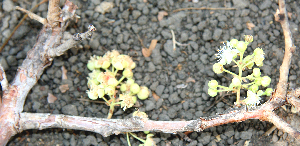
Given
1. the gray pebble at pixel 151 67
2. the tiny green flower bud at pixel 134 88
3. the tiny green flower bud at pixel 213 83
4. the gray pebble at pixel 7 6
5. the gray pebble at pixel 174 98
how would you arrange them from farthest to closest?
the gray pebble at pixel 7 6
the gray pebble at pixel 151 67
the gray pebble at pixel 174 98
the tiny green flower bud at pixel 134 88
the tiny green flower bud at pixel 213 83

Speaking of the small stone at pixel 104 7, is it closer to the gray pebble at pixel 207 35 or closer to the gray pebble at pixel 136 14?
the gray pebble at pixel 136 14

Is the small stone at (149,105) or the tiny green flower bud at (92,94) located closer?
the tiny green flower bud at (92,94)

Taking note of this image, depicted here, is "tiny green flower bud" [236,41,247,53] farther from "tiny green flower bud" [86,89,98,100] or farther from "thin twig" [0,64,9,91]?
"thin twig" [0,64,9,91]

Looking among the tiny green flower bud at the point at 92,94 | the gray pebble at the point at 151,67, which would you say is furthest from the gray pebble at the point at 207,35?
the tiny green flower bud at the point at 92,94

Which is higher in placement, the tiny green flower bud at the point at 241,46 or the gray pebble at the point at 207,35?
the gray pebble at the point at 207,35

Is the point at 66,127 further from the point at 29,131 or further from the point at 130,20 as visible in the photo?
the point at 130,20

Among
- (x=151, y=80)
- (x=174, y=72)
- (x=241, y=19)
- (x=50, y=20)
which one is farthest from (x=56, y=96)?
(x=241, y=19)

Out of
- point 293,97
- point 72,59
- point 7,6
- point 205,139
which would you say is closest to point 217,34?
point 293,97

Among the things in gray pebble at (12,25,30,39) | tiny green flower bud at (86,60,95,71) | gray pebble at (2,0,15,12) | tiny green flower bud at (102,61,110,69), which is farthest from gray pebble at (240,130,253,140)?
gray pebble at (2,0,15,12)
